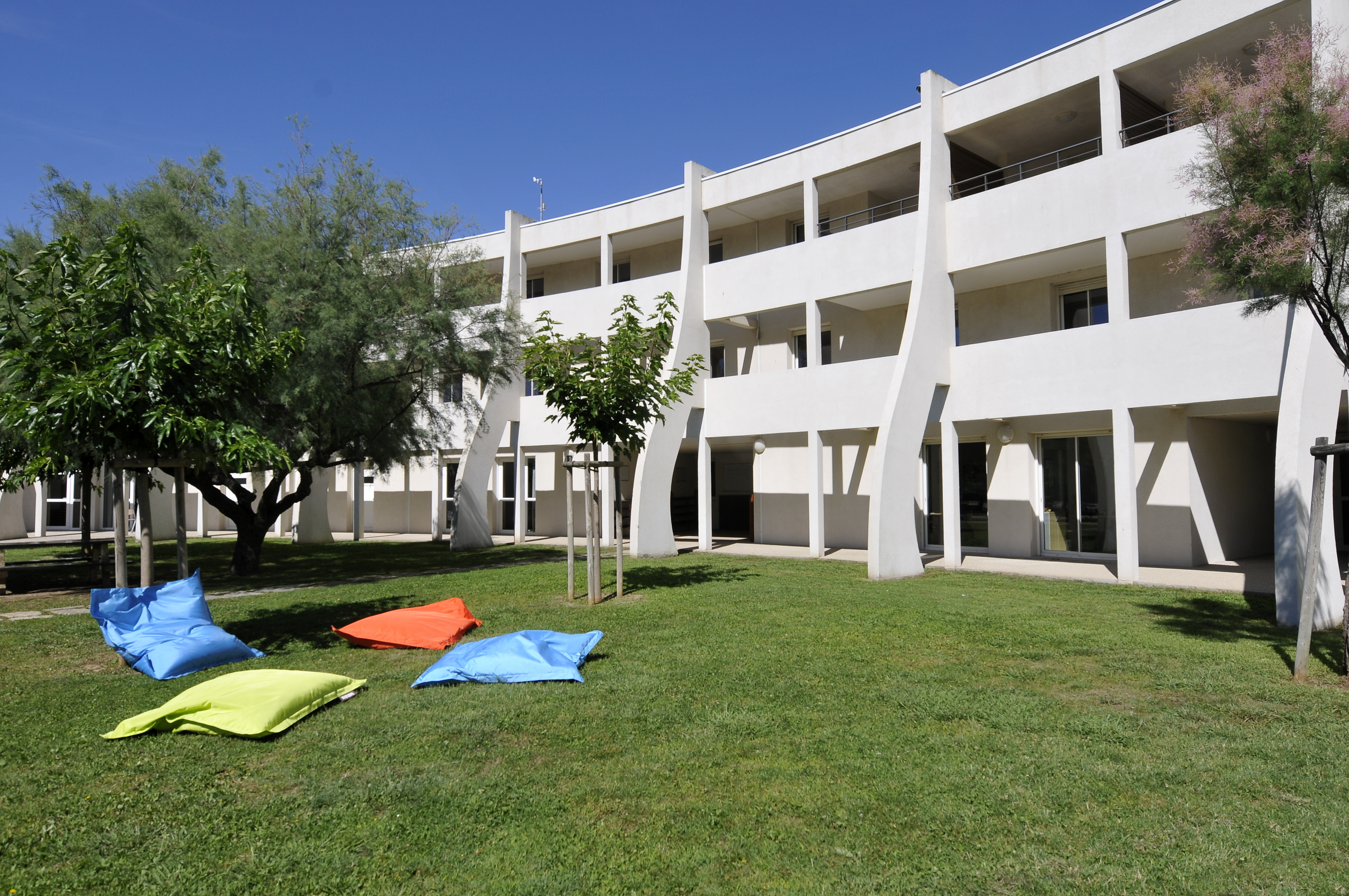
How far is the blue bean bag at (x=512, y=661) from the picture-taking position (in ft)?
22.6

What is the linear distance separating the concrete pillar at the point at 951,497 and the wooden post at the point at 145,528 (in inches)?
480

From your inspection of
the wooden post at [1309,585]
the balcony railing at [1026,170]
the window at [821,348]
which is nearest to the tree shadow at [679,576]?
the window at [821,348]

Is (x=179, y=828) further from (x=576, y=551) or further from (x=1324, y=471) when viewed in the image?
(x=576, y=551)

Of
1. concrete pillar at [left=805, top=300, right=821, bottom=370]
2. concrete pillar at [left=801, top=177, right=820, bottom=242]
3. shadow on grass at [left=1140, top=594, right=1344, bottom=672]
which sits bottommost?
shadow on grass at [left=1140, top=594, right=1344, bottom=672]

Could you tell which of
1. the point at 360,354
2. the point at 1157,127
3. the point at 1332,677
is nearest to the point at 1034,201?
the point at 1157,127

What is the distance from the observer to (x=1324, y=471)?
271 inches

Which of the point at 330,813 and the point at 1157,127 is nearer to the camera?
the point at 330,813

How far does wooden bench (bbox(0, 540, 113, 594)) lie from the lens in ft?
44.8

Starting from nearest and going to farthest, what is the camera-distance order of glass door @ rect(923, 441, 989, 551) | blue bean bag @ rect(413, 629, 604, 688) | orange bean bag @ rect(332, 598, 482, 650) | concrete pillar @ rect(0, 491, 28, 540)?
blue bean bag @ rect(413, 629, 604, 688)
orange bean bag @ rect(332, 598, 482, 650)
glass door @ rect(923, 441, 989, 551)
concrete pillar @ rect(0, 491, 28, 540)

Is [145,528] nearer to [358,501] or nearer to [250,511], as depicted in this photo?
[250,511]

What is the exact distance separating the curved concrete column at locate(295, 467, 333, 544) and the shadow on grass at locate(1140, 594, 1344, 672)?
21708mm

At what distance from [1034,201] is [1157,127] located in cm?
312

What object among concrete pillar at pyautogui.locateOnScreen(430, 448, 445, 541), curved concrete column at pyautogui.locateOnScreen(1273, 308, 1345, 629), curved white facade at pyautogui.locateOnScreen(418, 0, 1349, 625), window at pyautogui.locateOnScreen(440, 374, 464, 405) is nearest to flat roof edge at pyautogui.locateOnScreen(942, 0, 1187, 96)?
curved white facade at pyautogui.locateOnScreen(418, 0, 1349, 625)

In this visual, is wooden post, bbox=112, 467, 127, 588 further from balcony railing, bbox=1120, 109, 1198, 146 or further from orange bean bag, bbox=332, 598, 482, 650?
balcony railing, bbox=1120, 109, 1198, 146
